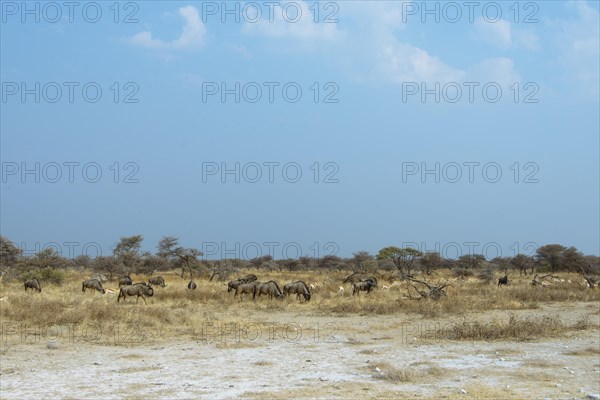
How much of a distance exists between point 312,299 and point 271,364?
1475cm

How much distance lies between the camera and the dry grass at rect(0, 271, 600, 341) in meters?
15.5

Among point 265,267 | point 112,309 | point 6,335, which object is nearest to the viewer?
point 6,335

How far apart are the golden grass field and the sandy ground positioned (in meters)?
0.03

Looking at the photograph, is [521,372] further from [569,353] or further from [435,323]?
[435,323]

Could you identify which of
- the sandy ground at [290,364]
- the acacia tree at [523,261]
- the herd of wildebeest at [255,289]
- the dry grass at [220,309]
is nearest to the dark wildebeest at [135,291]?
the herd of wildebeest at [255,289]

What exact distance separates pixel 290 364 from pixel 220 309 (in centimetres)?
1112

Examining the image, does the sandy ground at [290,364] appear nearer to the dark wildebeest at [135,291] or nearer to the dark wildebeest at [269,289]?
the dark wildebeest at [135,291]

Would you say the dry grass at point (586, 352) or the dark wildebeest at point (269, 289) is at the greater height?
the dark wildebeest at point (269, 289)

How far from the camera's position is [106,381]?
32.3ft

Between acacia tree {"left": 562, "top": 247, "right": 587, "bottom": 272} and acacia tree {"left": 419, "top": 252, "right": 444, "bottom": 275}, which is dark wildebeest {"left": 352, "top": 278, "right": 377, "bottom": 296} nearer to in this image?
acacia tree {"left": 419, "top": 252, "right": 444, "bottom": 275}

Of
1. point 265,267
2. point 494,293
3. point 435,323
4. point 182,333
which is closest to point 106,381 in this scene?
point 182,333

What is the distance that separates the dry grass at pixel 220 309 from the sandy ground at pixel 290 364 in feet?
1.83

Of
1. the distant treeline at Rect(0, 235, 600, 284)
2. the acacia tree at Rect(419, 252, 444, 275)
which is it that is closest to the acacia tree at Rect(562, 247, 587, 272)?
the distant treeline at Rect(0, 235, 600, 284)

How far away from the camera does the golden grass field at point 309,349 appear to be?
942 centimetres
